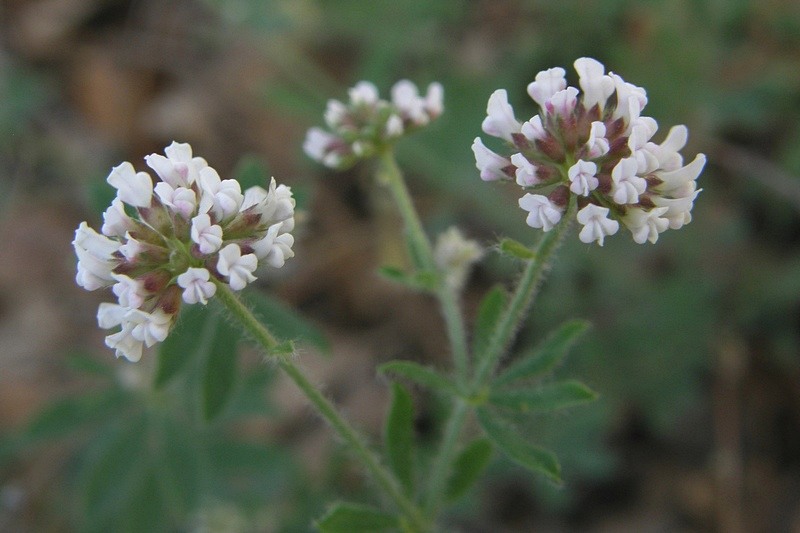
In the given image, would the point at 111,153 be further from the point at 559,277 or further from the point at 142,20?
the point at 559,277

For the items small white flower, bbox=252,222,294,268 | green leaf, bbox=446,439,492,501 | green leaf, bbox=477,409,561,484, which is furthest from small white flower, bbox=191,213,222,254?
green leaf, bbox=446,439,492,501

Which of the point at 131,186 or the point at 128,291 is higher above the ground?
the point at 131,186

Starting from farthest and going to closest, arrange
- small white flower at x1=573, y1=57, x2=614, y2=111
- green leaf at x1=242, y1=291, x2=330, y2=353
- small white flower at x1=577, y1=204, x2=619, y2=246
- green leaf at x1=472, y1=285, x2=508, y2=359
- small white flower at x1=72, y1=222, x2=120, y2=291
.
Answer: green leaf at x1=242, y1=291, x2=330, y2=353, green leaf at x1=472, y1=285, x2=508, y2=359, small white flower at x1=573, y1=57, x2=614, y2=111, small white flower at x1=72, y1=222, x2=120, y2=291, small white flower at x1=577, y1=204, x2=619, y2=246

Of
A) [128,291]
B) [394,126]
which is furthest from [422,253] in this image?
[128,291]

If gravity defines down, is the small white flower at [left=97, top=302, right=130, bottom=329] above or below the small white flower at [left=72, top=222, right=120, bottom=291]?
below

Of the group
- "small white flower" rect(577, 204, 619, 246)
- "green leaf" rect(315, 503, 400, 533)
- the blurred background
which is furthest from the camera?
the blurred background

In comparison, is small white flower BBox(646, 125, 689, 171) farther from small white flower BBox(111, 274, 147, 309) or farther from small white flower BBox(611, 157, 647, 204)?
small white flower BBox(111, 274, 147, 309)

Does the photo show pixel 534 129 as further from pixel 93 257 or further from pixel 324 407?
pixel 93 257
